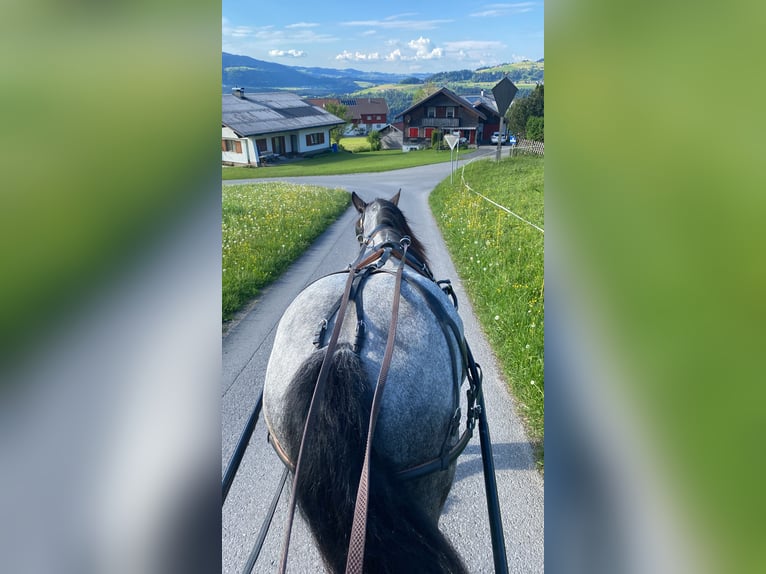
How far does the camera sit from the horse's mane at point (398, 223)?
10.2 ft

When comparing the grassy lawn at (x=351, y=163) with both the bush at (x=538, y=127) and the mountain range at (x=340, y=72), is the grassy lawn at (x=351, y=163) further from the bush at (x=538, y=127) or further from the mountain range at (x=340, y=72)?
the bush at (x=538, y=127)

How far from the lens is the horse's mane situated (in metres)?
3.12

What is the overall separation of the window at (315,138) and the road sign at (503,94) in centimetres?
2621

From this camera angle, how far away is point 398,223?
3.29m

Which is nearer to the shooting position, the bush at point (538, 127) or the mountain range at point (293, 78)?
the bush at point (538, 127)

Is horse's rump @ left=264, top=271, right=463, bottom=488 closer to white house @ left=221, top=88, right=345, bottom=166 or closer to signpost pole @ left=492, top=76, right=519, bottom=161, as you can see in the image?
white house @ left=221, top=88, right=345, bottom=166

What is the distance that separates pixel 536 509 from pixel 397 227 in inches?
78.1

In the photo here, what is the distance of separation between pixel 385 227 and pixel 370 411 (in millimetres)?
1719

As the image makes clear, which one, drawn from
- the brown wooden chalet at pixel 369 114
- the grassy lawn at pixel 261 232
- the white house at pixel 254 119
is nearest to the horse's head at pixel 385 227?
the white house at pixel 254 119
